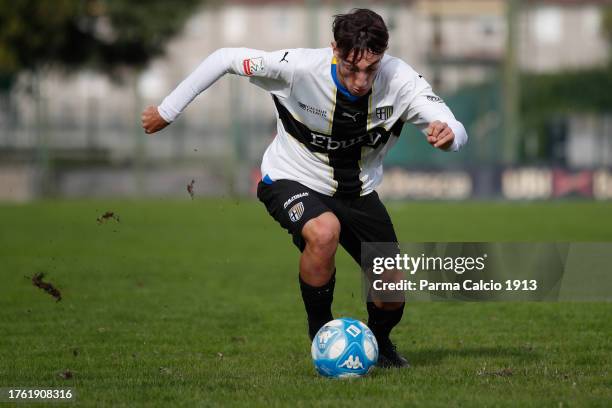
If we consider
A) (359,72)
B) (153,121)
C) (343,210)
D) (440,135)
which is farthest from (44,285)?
(440,135)

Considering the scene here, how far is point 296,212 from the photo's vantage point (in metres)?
6.44

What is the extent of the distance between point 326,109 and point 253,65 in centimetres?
51

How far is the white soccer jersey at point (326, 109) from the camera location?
6445 millimetres

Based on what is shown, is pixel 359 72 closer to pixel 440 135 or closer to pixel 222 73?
pixel 440 135

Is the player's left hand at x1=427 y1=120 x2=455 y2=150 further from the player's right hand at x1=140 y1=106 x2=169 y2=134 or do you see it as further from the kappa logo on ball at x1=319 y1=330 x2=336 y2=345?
the player's right hand at x1=140 y1=106 x2=169 y2=134

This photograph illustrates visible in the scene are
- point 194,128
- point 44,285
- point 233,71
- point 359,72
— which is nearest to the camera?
point 359,72

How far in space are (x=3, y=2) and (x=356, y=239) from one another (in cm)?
2700

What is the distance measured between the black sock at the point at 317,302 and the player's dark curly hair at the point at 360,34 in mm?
1344

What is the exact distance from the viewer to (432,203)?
1120 inches

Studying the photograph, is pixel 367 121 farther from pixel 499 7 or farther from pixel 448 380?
pixel 499 7

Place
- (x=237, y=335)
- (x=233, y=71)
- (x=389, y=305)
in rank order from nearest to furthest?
1. (x=233, y=71)
2. (x=389, y=305)
3. (x=237, y=335)

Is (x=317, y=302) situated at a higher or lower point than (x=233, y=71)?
lower

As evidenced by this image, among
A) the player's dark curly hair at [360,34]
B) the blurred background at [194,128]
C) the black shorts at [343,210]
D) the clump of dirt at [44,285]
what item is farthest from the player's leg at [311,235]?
the blurred background at [194,128]
